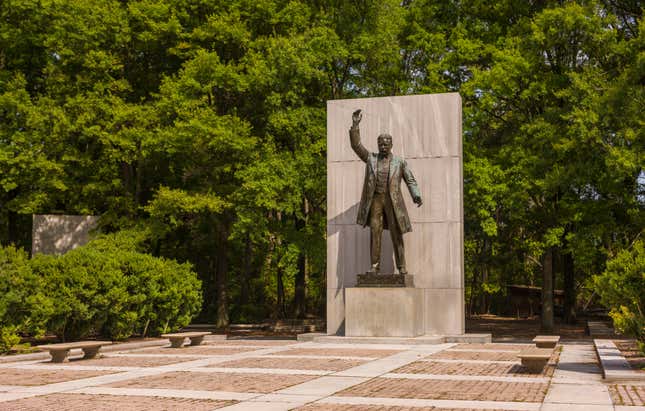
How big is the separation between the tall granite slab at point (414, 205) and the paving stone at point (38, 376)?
9.56m

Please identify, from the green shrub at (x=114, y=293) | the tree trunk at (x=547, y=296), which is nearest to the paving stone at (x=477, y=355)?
the green shrub at (x=114, y=293)

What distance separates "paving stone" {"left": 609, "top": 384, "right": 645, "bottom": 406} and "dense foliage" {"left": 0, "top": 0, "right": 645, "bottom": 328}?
45.2 ft

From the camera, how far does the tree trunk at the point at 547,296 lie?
2830cm

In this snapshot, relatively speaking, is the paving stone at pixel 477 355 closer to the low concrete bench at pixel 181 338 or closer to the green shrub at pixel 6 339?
the low concrete bench at pixel 181 338

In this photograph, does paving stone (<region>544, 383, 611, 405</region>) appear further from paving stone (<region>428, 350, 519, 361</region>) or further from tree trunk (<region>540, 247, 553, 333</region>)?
tree trunk (<region>540, 247, 553, 333</region>)

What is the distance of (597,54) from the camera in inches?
998

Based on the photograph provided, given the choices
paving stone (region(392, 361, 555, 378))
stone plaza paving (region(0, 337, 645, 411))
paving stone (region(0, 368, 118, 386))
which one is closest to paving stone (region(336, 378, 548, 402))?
stone plaza paving (region(0, 337, 645, 411))

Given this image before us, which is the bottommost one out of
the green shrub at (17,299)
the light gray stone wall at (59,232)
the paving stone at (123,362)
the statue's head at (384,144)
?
the paving stone at (123,362)

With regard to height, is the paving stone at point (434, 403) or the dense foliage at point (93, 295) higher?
the dense foliage at point (93, 295)

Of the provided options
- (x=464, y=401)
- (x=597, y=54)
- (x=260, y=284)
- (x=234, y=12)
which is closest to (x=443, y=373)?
(x=464, y=401)

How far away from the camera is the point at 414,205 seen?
21266mm

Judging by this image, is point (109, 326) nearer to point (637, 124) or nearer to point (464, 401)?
point (464, 401)

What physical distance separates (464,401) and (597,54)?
18.9 m

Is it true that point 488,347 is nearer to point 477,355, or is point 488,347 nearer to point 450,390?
point 477,355
